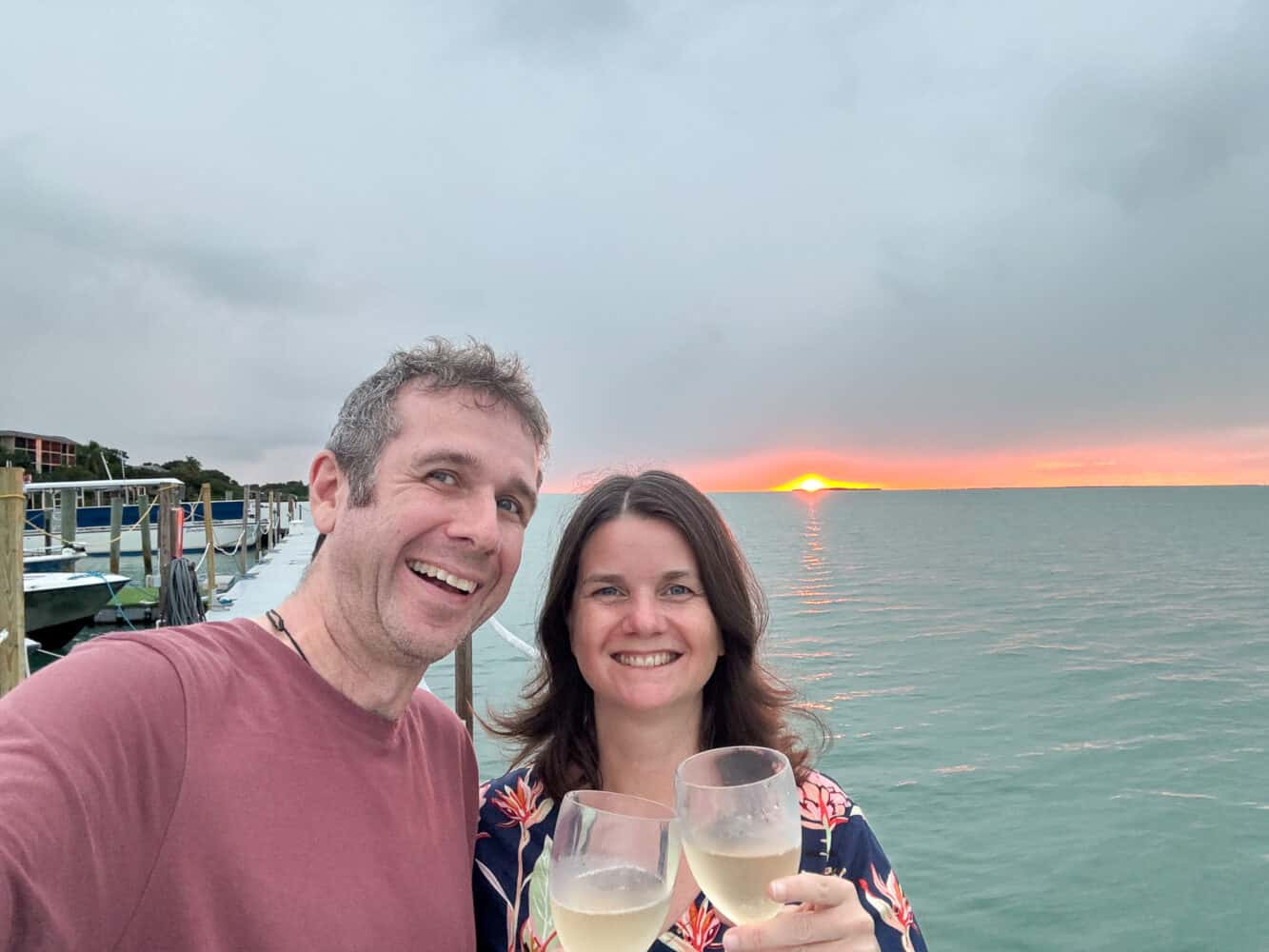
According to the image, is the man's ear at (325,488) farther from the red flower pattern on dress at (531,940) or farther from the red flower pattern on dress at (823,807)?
the red flower pattern on dress at (823,807)

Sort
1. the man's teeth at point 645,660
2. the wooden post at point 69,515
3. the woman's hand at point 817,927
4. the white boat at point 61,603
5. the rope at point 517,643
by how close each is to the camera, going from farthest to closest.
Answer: the wooden post at point 69,515
the white boat at point 61,603
the rope at point 517,643
the man's teeth at point 645,660
the woman's hand at point 817,927

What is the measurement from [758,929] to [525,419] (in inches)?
49.9

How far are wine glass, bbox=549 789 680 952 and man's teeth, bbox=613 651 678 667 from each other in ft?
2.32

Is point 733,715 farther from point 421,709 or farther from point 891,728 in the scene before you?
point 891,728

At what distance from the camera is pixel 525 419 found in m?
2.05

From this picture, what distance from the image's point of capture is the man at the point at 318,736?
125cm

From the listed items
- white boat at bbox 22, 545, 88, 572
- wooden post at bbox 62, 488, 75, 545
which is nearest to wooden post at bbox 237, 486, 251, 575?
white boat at bbox 22, 545, 88, 572

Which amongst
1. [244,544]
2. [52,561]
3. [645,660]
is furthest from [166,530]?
[645,660]

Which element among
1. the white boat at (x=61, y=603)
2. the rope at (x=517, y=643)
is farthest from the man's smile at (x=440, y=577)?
the white boat at (x=61, y=603)

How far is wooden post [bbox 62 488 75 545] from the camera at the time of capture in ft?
70.1

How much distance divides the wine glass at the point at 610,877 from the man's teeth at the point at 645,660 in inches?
27.8

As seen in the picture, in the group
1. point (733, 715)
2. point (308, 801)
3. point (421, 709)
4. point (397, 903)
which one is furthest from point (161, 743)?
point (733, 715)

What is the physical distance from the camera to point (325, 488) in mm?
2039

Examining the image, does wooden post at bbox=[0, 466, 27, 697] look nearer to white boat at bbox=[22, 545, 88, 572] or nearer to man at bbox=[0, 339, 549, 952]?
man at bbox=[0, 339, 549, 952]
